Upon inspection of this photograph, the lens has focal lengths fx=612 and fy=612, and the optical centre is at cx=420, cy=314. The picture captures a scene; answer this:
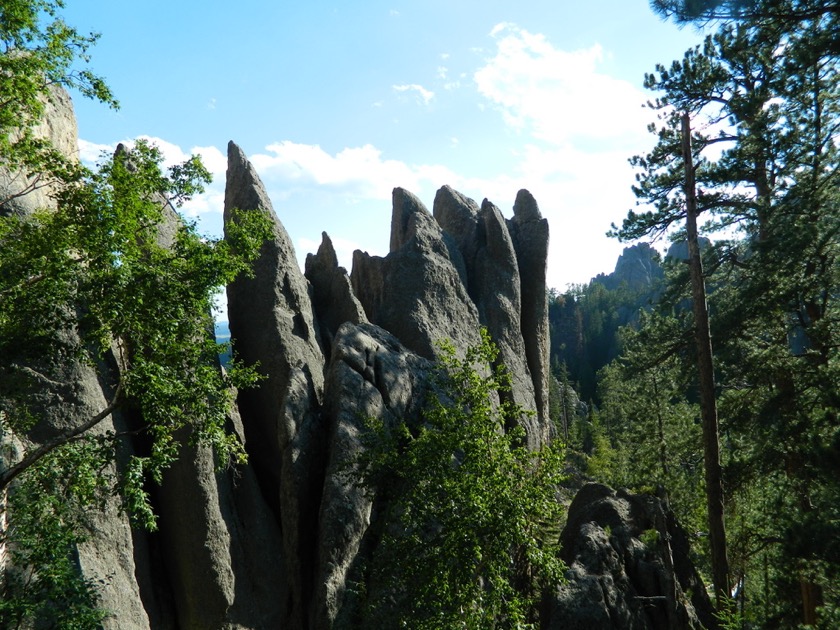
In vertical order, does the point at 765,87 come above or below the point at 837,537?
above

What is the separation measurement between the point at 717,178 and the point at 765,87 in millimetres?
6065

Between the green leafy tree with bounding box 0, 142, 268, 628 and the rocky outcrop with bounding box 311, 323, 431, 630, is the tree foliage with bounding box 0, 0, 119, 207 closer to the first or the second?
the green leafy tree with bounding box 0, 142, 268, 628

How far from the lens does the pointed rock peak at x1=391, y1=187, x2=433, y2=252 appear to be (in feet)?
80.0

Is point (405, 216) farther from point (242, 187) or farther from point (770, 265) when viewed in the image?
point (770, 265)

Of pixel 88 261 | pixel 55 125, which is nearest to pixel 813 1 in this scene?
pixel 88 261

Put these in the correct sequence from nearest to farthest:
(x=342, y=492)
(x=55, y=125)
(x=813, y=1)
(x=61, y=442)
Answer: (x=61, y=442), (x=813, y=1), (x=342, y=492), (x=55, y=125)

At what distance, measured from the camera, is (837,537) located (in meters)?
10.0

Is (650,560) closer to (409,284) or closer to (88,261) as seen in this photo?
(409,284)

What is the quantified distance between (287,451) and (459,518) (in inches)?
246

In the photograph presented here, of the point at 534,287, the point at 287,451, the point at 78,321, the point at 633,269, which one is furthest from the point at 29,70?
the point at 633,269

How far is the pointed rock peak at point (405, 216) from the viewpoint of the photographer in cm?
2438

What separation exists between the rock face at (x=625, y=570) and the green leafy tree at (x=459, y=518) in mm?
2644

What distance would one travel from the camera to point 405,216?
990 inches

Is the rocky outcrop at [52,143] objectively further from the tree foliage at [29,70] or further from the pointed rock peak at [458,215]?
the pointed rock peak at [458,215]
